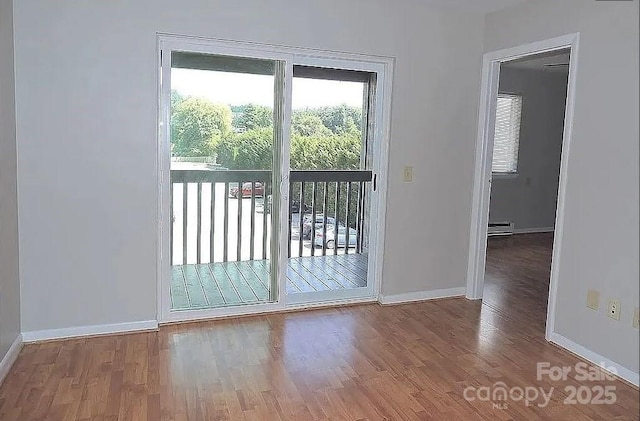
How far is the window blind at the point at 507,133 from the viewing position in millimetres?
6359

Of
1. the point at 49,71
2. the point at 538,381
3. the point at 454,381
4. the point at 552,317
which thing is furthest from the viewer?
the point at 552,317

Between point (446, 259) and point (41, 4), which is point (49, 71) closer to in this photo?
point (41, 4)

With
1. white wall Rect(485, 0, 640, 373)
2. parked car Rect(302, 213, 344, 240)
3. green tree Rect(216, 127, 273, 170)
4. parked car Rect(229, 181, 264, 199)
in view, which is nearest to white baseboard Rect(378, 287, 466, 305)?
parked car Rect(302, 213, 344, 240)

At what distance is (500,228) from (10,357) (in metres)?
5.71

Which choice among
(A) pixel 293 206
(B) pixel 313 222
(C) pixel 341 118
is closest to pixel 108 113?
(A) pixel 293 206

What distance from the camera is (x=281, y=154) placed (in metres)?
3.41

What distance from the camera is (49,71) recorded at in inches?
109

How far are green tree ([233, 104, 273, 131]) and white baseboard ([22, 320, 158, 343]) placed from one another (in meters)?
1.39

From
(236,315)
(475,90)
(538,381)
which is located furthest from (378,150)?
(538,381)

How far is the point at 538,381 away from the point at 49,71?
3021mm

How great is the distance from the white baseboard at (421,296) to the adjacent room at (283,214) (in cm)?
2

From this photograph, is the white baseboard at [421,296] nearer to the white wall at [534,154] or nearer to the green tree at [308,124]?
the green tree at [308,124]

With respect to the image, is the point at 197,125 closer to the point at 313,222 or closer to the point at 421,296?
the point at 313,222

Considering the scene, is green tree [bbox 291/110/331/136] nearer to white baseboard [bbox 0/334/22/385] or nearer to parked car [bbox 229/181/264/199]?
parked car [bbox 229/181/264/199]
